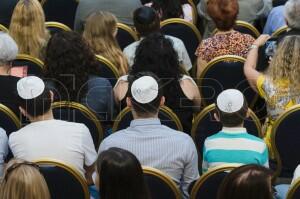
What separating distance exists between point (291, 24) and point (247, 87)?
69 centimetres

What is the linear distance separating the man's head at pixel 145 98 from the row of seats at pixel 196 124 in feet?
1.62

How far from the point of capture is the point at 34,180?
154 inches

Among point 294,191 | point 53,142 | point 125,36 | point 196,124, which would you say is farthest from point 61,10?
point 294,191

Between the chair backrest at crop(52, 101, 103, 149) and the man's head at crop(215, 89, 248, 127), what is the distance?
3.27 feet

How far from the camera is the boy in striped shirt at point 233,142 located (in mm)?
4930

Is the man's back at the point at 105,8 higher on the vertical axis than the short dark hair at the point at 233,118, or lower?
higher

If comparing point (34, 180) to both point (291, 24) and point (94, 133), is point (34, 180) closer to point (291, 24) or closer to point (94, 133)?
point (94, 133)

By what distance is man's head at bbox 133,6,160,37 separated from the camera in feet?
23.9

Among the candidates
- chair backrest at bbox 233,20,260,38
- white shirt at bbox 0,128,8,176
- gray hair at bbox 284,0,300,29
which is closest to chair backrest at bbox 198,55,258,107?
gray hair at bbox 284,0,300,29

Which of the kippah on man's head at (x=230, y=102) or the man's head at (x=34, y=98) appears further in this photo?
the man's head at (x=34, y=98)

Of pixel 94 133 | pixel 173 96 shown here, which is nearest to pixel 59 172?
pixel 94 133

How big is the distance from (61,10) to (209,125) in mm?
3784

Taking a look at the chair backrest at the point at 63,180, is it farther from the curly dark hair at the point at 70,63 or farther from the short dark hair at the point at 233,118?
the curly dark hair at the point at 70,63

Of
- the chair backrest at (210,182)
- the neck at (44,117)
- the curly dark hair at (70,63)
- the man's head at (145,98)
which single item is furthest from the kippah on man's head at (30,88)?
the chair backrest at (210,182)
